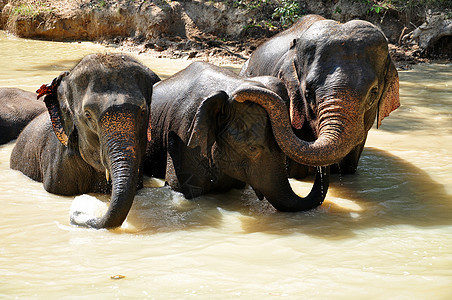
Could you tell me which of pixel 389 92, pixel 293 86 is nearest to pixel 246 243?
pixel 293 86

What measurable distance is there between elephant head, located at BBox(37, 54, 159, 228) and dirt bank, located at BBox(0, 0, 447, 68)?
361 inches

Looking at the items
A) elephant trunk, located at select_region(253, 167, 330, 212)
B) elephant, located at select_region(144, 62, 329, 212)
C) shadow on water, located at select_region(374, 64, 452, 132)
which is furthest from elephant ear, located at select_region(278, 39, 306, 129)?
shadow on water, located at select_region(374, 64, 452, 132)

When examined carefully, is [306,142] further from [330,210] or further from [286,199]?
[330,210]

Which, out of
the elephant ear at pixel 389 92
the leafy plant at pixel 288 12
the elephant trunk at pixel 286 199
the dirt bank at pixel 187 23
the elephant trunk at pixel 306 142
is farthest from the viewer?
the leafy plant at pixel 288 12

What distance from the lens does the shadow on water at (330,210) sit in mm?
4918

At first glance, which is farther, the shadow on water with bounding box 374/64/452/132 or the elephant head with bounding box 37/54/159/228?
the shadow on water with bounding box 374/64/452/132

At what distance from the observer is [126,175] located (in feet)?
15.2

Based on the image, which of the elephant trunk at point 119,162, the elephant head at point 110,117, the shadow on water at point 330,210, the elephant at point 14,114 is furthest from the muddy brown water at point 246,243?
the elephant at point 14,114

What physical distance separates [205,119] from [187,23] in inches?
469

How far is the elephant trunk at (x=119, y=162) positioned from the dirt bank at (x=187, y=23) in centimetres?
967

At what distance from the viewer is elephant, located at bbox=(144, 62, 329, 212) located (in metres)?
5.08

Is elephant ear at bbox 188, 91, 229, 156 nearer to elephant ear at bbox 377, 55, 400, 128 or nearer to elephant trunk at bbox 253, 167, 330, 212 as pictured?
elephant trunk at bbox 253, 167, 330, 212

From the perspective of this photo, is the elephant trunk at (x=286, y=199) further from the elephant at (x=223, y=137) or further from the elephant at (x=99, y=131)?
the elephant at (x=99, y=131)

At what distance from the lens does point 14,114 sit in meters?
7.78
